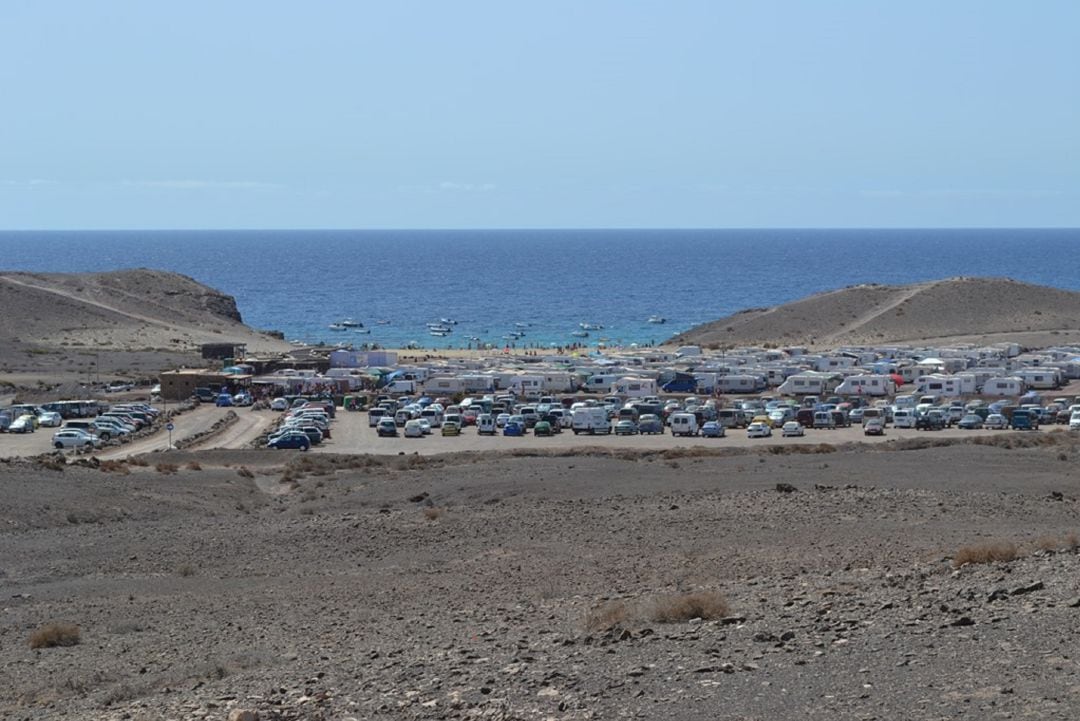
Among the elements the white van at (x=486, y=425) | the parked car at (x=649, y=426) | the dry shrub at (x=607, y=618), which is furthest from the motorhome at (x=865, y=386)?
the dry shrub at (x=607, y=618)

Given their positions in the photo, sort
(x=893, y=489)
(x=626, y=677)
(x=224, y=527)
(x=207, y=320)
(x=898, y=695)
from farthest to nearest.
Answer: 1. (x=207, y=320)
2. (x=893, y=489)
3. (x=224, y=527)
4. (x=626, y=677)
5. (x=898, y=695)

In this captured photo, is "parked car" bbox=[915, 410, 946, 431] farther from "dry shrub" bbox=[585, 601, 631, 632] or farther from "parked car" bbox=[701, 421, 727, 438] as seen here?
"dry shrub" bbox=[585, 601, 631, 632]

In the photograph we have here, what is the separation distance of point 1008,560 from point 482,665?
28.3 feet

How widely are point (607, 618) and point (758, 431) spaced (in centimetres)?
3259

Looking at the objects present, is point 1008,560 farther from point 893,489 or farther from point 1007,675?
point 893,489

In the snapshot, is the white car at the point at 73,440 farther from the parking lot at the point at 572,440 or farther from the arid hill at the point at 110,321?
the arid hill at the point at 110,321

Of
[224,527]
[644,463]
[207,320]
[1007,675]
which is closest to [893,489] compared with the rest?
[644,463]

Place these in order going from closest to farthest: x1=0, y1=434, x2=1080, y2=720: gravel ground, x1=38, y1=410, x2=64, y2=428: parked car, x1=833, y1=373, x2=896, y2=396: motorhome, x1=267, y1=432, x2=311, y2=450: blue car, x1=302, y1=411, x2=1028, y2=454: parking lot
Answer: x1=0, y1=434, x2=1080, y2=720: gravel ground < x1=267, y1=432, x2=311, y2=450: blue car < x1=302, y1=411, x2=1028, y2=454: parking lot < x1=38, y1=410, x2=64, y2=428: parked car < x1=833, y1=373, x2=896, y2=396: motorhome

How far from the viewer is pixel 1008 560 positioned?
20391 millimetres

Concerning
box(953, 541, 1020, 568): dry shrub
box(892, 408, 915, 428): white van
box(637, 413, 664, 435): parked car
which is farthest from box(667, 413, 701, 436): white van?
box(953, 541, 1020, 568): dry shrub

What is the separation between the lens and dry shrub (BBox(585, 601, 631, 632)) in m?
17.4

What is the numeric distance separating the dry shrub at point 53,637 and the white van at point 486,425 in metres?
32.8

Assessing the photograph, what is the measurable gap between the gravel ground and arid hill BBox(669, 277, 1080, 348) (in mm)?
52495

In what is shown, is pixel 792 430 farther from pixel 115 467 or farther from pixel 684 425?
pixel 115 467
